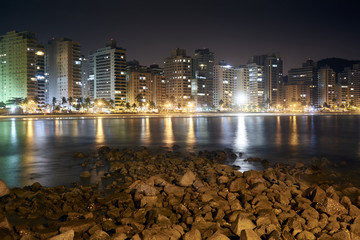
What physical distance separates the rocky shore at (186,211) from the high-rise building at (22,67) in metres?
188

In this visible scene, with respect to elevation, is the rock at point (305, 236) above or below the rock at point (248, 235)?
below

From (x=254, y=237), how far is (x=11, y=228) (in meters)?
7.46

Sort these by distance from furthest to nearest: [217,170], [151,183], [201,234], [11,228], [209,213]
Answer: [217,170]
[151,183]
[209,213]
[11,228]
[201,234]

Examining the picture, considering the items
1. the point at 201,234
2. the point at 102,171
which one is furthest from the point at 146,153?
the point at 201,234

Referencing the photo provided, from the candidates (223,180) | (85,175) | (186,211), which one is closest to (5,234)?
(186,211)

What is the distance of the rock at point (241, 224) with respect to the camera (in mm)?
9633

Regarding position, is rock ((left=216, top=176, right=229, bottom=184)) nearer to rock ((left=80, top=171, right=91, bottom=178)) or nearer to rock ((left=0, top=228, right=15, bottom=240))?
rock ((left=80, top=171, right=91, bottom=178))

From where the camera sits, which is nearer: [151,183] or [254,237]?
[254,237]

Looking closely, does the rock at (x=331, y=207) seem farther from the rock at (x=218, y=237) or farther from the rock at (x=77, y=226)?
the rock at (x=77, y=226)

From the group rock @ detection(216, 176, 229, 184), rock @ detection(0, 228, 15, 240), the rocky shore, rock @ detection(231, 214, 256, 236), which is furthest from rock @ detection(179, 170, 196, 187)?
rock @ detection(0, 228, 15, 240)

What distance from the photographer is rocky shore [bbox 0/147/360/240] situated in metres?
9.58

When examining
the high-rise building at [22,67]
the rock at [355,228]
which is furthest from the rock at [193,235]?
the high-rise building at [22,67]

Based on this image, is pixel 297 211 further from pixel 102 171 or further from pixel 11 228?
pixel 102 171

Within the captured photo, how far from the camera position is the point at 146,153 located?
2605cm
